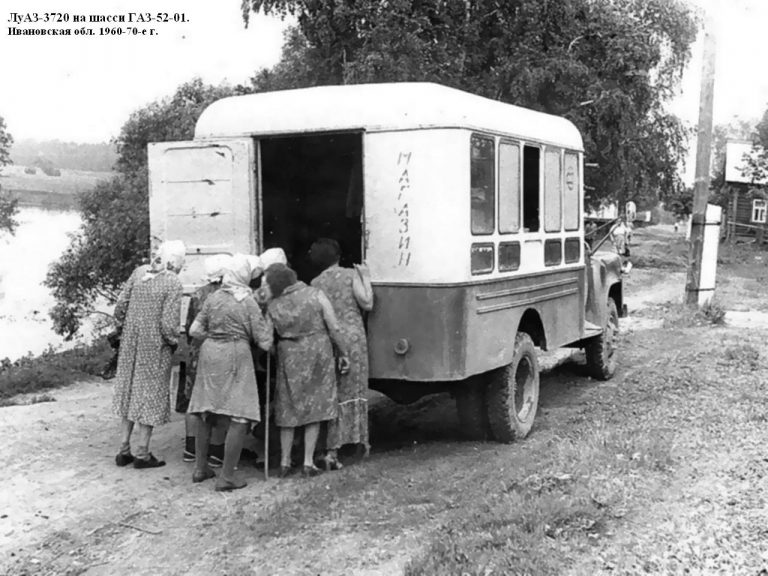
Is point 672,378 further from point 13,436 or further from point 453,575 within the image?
point 13,436

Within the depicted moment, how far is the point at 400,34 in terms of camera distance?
809 inches

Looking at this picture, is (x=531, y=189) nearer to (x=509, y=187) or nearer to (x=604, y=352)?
(x=509, y=187)

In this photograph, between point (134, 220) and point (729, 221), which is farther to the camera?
point (729, 221)

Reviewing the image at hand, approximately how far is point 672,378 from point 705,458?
137 inches

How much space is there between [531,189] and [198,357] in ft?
10.2

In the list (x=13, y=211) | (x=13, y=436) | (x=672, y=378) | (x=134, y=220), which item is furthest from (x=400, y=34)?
(x=13, y=211)

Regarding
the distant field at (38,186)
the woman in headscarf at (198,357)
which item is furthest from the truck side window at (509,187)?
the distant field at (38,186)

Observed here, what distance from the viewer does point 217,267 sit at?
19.5ft

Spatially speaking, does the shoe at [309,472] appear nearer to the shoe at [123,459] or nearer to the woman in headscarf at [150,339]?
the woman in headscarf at [150,339]

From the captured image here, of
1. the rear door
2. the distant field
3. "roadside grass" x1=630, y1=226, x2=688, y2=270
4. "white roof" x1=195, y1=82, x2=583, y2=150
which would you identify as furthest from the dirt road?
the distant field

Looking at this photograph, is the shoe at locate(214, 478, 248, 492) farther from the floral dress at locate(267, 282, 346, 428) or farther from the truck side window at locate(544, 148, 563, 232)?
the truck side window at locate(544, 148, 563, 232)

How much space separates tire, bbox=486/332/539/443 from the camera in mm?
6836

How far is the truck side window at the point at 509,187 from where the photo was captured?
663cm

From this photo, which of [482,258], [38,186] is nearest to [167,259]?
[482,258]
